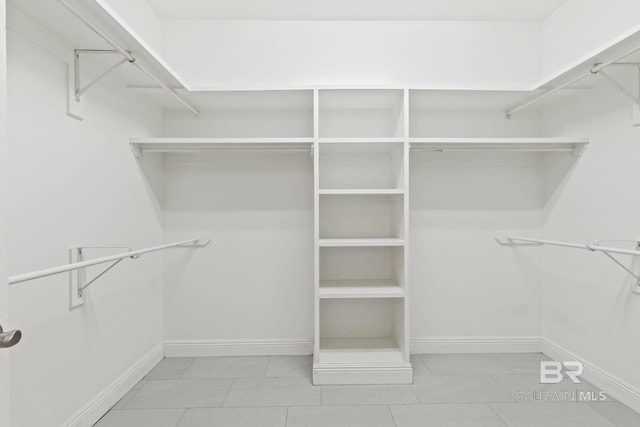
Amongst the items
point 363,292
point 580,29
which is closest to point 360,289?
point 363,292

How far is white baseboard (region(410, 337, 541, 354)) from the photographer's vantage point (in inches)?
104

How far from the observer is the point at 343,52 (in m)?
2.61

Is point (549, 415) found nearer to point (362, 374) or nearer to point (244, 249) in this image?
point (362, 374)

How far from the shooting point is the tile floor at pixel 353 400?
5.95ft

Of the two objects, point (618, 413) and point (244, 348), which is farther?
point (244, 348)

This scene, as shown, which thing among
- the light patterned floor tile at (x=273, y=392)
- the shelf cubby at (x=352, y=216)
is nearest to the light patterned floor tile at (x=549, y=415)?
the light patterned floor tile at (x=273, y=392)

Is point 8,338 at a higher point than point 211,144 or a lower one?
lower

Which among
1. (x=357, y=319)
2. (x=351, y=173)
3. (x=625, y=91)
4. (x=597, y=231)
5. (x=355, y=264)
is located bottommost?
(x=357, y=319)

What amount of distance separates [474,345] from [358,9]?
273cm

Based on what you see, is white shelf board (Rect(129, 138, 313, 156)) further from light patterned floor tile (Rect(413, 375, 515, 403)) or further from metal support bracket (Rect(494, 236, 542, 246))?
light patterned floor tile (Rect(413, 375, 515, 403))

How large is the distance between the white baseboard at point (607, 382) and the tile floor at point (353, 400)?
0.05 meters

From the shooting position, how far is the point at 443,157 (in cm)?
263

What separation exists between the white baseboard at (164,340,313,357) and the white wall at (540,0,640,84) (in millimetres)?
2507

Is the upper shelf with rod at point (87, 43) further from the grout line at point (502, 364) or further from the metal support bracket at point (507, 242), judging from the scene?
the grout line at point (502, 364)
